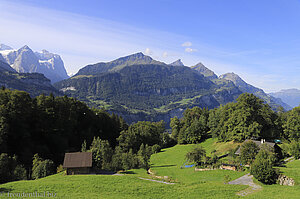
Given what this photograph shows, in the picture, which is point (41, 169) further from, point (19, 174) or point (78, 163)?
point (78, 163)

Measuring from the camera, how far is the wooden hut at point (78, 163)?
158 ft

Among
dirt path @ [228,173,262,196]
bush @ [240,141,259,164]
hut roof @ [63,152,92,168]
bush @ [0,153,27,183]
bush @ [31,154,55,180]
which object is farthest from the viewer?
bush @ [240,141,259,164]

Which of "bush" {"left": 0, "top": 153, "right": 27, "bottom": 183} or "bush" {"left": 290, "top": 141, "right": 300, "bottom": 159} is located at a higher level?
"bush" {"left": 290, "top": 141, "right": 300, "bottom": 159}

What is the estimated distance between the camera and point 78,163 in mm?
48750

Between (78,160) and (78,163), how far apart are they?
780 mm

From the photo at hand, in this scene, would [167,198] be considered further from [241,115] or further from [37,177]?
[241,115]

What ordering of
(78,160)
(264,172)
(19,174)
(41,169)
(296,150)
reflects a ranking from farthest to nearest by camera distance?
(296,150), (78,160), (41,169), (19,174), (264,172)

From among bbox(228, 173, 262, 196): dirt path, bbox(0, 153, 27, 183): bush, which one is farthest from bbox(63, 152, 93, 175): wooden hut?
bbox(228, 173, 262, 196): dirt path

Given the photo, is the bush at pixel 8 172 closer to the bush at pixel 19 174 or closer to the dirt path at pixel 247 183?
the bush at pixel 19 174

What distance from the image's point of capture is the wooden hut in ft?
158

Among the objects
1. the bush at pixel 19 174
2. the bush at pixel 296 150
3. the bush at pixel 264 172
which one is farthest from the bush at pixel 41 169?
Result: the bush at pixel 296 150

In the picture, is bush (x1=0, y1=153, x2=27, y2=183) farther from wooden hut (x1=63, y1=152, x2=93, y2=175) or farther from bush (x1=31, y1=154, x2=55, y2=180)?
wooden hut (x1=63, y1=152, x2=93, y2=175)

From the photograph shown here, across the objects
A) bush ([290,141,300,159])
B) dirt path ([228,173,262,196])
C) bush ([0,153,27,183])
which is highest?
bush ([290,141,300,159])

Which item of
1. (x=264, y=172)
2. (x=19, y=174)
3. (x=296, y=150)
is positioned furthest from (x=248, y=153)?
(x=19, y=174)
